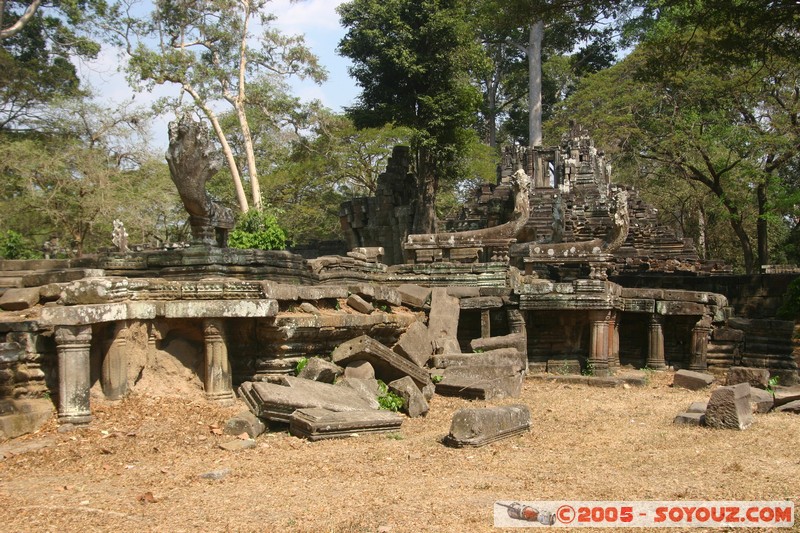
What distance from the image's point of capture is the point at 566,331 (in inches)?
520

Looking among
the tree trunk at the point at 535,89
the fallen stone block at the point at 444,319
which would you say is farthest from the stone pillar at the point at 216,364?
the tree trunk at the point at 535,89

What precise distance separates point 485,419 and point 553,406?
287 cm

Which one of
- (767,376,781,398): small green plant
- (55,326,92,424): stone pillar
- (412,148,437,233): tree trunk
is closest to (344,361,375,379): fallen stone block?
(55,326,92,424): stone pillar

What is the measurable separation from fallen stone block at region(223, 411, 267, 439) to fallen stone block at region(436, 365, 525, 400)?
3.32 m

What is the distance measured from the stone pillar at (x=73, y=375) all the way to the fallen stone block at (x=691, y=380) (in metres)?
8.47

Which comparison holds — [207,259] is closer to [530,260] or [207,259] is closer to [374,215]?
[530,260]

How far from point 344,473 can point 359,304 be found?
4429 millimetres

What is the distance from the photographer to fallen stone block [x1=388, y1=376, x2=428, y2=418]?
28.9 feet

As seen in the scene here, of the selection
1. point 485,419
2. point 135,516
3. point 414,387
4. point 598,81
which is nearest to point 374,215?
point 598,81

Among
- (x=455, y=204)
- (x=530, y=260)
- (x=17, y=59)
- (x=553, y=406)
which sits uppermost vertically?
(x=17, y=59)

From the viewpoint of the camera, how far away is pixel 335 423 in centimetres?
725

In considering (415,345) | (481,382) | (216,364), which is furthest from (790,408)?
(216,364)

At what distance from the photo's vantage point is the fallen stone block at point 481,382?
9.98 metres

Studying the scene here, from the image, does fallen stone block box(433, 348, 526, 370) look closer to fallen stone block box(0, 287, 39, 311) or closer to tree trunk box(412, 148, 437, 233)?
fallen stone block box(0, 287, 39, 311)
